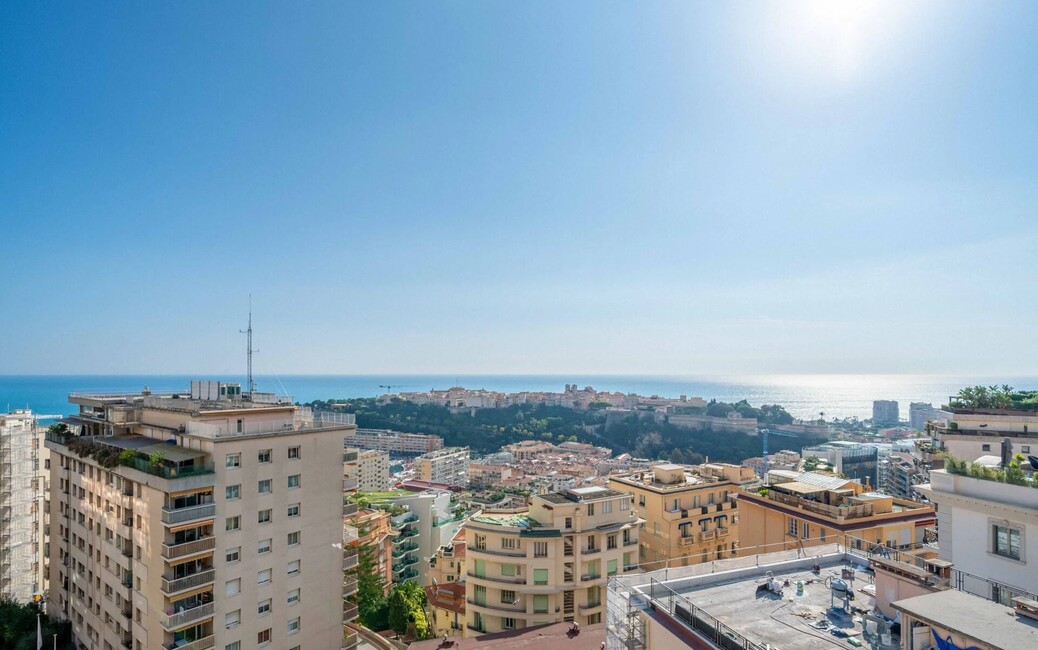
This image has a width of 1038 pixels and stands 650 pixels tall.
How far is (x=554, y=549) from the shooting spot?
25984mm

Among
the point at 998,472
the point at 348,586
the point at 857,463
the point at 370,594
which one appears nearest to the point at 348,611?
the point at 348,586

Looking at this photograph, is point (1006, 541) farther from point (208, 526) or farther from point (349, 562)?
point (208, 526)

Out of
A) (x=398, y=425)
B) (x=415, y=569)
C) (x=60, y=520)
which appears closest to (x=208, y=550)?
(x=60, y=520)

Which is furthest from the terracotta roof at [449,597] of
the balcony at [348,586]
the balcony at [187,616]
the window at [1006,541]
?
the window at [1006,541]

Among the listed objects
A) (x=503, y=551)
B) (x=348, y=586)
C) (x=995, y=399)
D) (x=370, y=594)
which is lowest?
(x=370, y=594)

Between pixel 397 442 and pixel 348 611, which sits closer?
pixel 348 611

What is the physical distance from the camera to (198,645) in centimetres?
1841

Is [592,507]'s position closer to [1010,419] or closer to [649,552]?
[649,552]

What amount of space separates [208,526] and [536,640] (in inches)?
516

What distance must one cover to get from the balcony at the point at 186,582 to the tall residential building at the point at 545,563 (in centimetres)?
1178

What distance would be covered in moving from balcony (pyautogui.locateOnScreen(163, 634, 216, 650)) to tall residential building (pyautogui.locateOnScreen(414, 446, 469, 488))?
260 ft

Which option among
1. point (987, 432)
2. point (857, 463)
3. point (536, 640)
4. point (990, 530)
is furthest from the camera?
point (857, 463)

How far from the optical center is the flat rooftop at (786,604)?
27.2 ft

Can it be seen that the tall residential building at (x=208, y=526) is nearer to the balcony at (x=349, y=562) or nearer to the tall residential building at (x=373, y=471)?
the balcony at (x=349, y=562)
